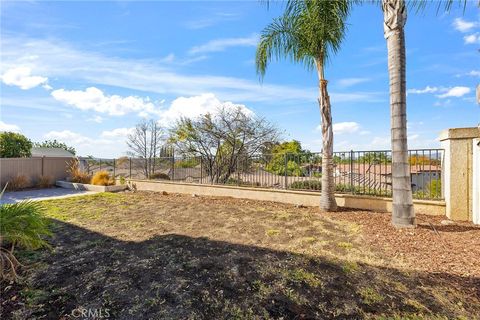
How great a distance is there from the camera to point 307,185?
26.9ft

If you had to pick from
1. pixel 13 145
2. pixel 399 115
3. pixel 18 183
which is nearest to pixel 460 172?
pixel 399 115

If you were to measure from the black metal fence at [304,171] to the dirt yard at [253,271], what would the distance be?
4.11 ft

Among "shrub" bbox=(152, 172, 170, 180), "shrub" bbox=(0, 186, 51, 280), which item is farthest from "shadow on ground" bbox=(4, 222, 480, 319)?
"shrub" bbox=(152, 172, 170, 180)

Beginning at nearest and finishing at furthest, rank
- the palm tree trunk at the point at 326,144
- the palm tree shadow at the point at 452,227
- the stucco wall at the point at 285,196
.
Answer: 1. the palm tree shadow at the point at 452,227
2. the stucco wall at the point at 285,196
3. the palm tree trunk at the point at 326,144

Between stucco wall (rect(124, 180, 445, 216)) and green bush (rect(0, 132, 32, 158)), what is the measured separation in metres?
7.53

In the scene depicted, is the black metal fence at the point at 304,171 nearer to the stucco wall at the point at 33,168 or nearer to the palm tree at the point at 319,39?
the palm tree at the point at 319,39

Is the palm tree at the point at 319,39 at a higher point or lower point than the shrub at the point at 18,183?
higher

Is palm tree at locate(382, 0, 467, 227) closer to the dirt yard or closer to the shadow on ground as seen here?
the dirt yard

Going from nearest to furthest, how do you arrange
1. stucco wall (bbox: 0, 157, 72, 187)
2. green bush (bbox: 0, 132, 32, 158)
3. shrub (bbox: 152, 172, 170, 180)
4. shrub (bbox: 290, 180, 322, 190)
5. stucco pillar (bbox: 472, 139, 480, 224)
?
stucco pillar (bbox: 472, 139, 480, 224), shrub (bbox: 290, 180, 322, 190), shrub (bbox: 152, 172, 170, 180), stucco wall (bbox: 0, 157, 72, 187), green bush (bbox: 0, 132, 32, 158)

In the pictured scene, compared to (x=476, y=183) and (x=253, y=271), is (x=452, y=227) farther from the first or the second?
(x=253, y=271)

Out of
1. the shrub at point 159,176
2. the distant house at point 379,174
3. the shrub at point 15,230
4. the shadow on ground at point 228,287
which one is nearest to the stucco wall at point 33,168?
the shrub at point 159,176

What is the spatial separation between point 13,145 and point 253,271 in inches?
663

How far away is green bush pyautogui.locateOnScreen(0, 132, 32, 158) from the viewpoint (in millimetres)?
14070

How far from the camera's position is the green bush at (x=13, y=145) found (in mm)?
14070
